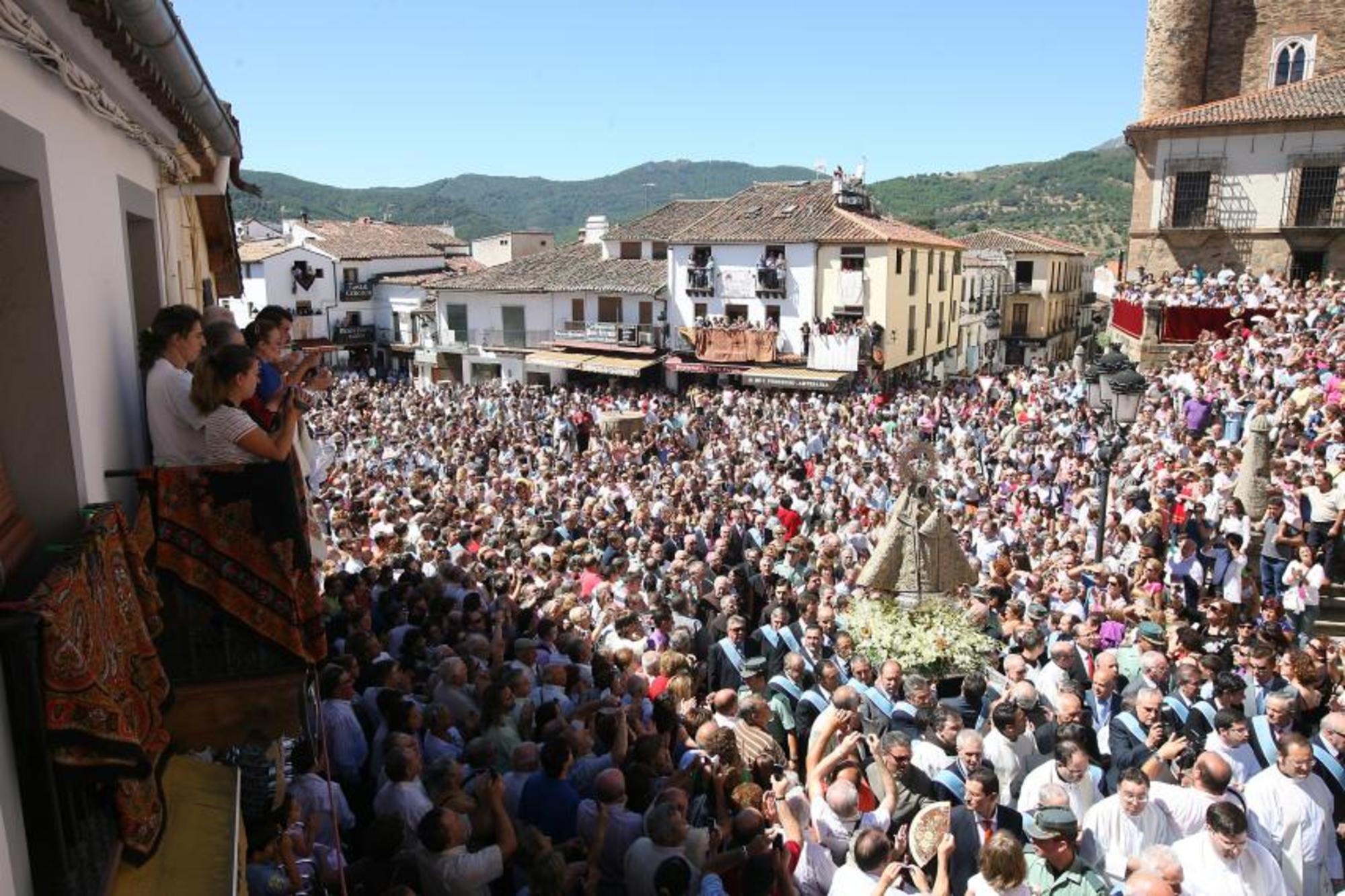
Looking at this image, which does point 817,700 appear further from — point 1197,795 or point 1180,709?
point 1197,795

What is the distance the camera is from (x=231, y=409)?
147 inches

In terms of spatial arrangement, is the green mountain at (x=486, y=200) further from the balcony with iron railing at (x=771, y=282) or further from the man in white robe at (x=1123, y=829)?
the man in white robe at (x=1123, y=829)

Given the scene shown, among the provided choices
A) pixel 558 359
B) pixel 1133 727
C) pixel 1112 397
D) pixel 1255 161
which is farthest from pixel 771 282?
pixel 1133 727

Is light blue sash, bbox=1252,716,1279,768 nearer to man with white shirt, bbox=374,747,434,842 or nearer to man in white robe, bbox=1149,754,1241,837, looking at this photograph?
man in white robe, bbox=1149,754,1241,837

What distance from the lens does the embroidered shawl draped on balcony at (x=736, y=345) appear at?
32281 mm

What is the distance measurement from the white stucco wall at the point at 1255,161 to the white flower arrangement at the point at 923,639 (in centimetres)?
2407

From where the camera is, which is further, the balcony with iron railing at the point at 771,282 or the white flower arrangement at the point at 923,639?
the balcony with iron railing at the point at 771,282

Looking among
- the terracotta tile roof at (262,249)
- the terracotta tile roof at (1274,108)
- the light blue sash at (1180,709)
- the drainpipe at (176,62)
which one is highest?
the terracotta tile roof at (1274,108)

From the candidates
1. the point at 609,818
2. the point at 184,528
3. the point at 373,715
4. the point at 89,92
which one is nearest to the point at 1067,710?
the point at 609,818

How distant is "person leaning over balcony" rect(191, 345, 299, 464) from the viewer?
12.2 feet

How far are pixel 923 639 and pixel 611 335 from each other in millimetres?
29165

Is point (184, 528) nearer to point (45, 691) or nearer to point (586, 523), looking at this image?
point (45, 691)

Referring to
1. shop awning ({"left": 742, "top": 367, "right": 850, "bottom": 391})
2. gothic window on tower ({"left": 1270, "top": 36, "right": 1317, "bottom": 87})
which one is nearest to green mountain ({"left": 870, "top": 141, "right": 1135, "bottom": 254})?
gothic window on tower ({"left": 1270, "top": 36, "right": 1317, "bottom": 87})

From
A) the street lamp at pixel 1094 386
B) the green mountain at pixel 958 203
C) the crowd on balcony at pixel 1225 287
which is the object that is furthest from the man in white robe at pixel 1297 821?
the green mountain at pixel 958 203
